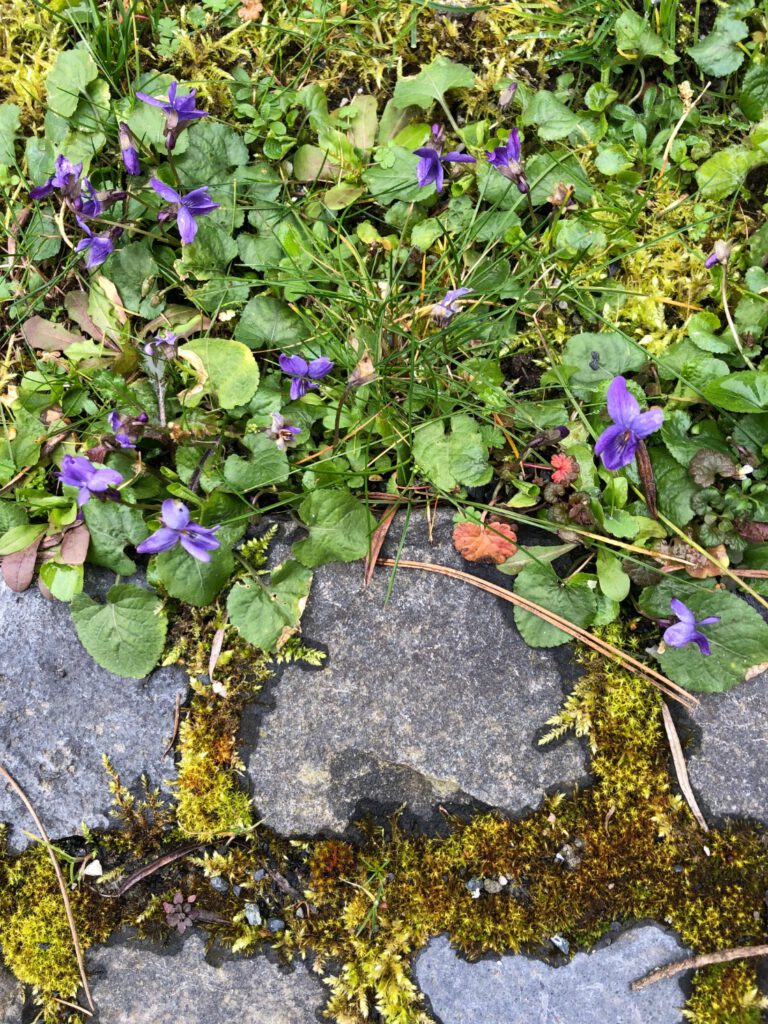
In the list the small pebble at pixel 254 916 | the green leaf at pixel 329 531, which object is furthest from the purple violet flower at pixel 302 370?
the small pebble at pixel 254 916

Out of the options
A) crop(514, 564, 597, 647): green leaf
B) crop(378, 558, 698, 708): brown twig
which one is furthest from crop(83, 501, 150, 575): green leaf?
crop(514, 564, 597, 647): green leaf

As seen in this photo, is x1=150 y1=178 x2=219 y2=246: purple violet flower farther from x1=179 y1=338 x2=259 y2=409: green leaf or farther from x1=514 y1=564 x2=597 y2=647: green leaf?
x1=514 y1=564 x2=597 y2=647: green leaf

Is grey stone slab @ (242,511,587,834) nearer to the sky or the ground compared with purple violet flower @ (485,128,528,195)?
nearer to the ground

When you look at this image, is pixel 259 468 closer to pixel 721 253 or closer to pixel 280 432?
pixel 280 432

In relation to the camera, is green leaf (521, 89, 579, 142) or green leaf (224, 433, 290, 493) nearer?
green leaf (224, 433, 290, 493)

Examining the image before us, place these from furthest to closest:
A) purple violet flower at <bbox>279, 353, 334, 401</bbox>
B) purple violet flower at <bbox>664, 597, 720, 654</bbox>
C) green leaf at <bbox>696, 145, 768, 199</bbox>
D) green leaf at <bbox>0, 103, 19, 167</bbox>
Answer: green leaf at <bbox>0, 103, 19, 167</bbox> < green leaf at <bbox>696, 145, 768, 199</bbox> < purple violet flower at <bbox>279, 353, 334, 401</bbox> < purple violet flower at <bbox>664, 597, 720, 654</bbox>

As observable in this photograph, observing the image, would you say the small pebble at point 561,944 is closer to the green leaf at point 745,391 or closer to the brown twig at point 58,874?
the brown twig at point 58,874

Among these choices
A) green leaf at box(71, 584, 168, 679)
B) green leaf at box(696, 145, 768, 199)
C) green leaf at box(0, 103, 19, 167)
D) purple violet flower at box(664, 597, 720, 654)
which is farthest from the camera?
green leaf at box(0, 103, 19, 167)
